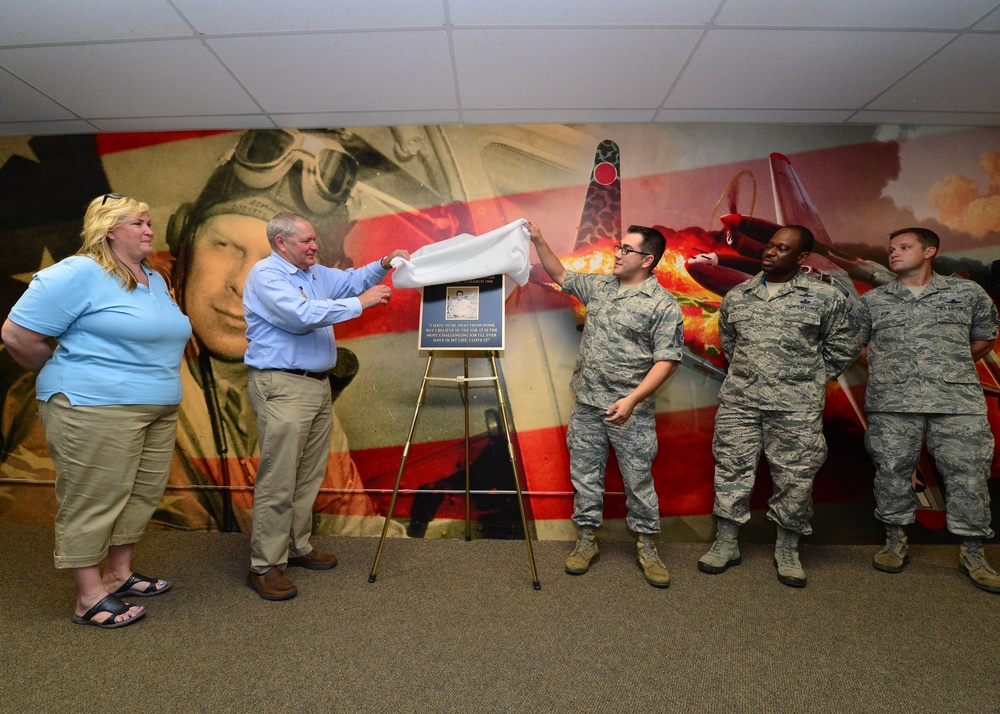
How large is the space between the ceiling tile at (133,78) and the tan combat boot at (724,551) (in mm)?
3383

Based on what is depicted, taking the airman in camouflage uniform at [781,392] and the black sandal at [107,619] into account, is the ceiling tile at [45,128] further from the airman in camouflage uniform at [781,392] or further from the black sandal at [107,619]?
the airman in camouflage uniform at [781,392]

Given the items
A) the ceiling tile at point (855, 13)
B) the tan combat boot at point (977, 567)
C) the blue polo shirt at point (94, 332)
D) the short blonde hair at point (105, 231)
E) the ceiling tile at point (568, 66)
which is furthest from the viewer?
the tan combat boot at point (977, 567)

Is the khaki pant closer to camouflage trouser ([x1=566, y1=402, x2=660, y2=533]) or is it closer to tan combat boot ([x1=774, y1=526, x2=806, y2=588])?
camouflage trouser ([x1=566, y1=402, x2=660, y2=533])

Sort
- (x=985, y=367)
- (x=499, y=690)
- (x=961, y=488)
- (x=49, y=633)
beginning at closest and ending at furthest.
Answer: (x=499, y=690) → (x=49, y=633) → (x=961, y=488) → (x=985, y=367)

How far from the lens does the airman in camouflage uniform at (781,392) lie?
260 centimetres

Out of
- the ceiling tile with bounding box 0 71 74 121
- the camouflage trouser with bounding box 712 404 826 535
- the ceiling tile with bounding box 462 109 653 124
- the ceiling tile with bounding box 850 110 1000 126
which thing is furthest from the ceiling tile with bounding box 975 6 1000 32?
the ceiling tile with bounding box 0 71 74 121

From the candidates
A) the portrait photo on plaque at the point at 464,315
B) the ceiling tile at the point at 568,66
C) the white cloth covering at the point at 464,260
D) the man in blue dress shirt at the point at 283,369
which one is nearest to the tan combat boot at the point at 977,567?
the portrait photo on plaque at the point at 464,315

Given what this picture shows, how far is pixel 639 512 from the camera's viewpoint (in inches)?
105

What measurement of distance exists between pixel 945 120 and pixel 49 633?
5.00m

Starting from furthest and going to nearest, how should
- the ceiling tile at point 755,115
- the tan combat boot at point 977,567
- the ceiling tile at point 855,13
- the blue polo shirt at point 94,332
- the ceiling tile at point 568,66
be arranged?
the ceiling tile at point 755,115, the tan combat boot at point 977,567, the ceiling tile at point 568,66, the ceiling tile at point 855,13, the blue polo shirt at point 94,332

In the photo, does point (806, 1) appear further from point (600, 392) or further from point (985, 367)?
point (985, 367)

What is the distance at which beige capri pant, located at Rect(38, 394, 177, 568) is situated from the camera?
1971 mm

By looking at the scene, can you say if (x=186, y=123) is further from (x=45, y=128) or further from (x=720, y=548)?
(x=720, y=548)

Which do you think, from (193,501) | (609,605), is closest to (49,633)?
(193,501)
